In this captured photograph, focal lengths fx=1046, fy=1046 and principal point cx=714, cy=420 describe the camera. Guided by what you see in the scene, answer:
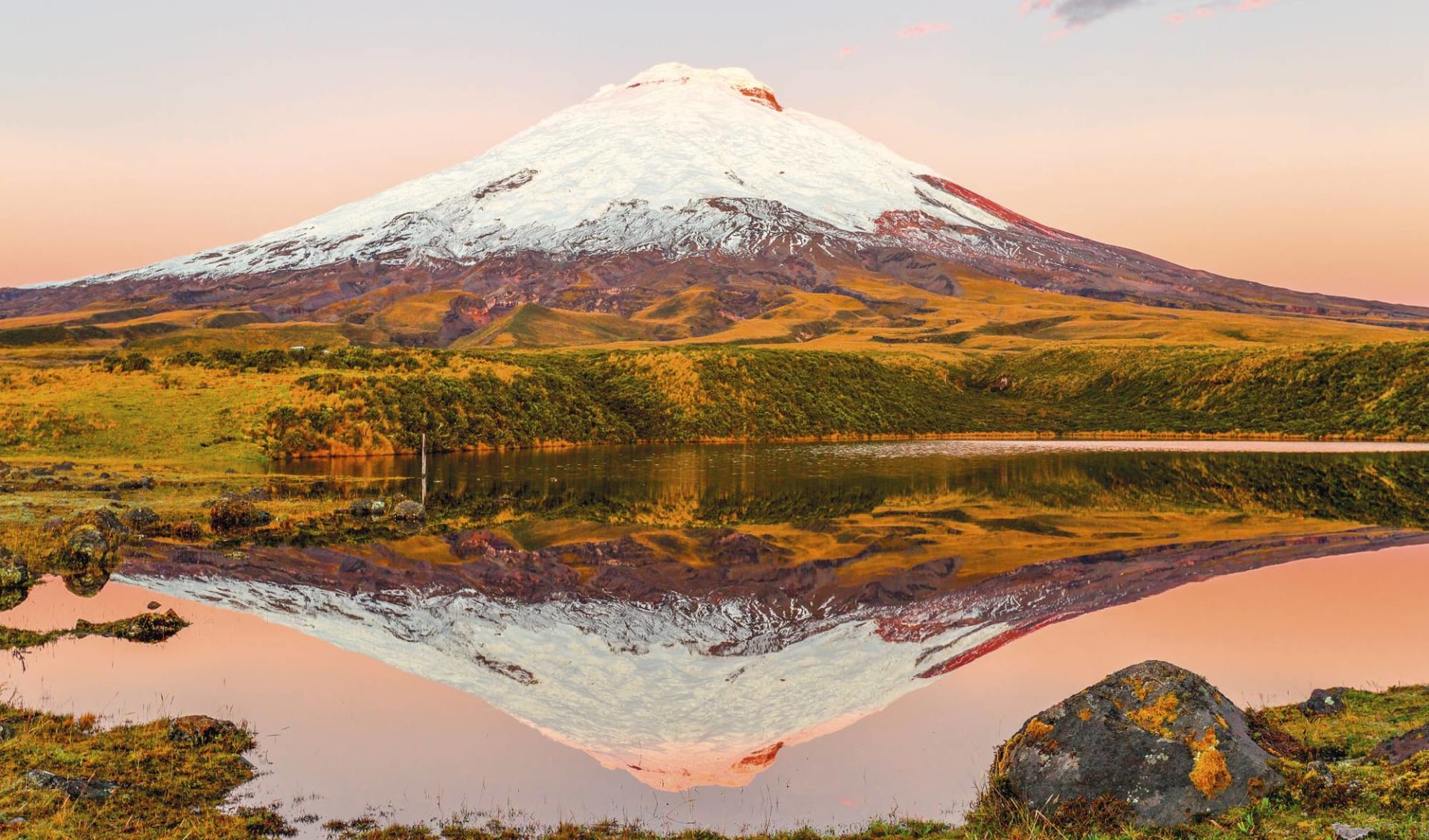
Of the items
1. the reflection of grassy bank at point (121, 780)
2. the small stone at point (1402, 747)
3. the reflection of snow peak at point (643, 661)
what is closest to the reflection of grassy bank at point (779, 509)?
the reflection of snow peak at point (643, 661)

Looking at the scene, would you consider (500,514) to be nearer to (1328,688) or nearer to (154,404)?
(1328,688)

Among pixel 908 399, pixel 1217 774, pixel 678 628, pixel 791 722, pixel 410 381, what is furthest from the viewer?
pixel 908 399

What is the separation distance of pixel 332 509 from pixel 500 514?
5.51 m

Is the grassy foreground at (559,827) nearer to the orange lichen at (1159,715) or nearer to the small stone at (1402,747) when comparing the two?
the small stone at (1402,747)

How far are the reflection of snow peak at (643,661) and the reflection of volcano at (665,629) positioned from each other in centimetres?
4

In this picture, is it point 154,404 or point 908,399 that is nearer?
point 154,404

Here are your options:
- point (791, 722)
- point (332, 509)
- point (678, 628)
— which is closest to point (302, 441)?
point (332, 509)

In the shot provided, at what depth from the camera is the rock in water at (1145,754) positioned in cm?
1022

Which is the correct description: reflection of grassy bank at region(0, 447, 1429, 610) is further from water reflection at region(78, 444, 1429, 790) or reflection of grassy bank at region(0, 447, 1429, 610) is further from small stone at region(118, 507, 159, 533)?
water reflection at region(78, 444, 1429, 790)

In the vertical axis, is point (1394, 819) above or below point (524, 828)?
above

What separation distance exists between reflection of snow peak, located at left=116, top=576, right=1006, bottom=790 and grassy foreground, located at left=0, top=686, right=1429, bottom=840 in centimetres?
259

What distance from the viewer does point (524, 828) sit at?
1090cm

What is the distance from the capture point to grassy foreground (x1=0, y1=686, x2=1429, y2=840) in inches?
384

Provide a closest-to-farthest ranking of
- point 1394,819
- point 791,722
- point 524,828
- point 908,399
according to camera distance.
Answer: point 1394,819
point 524,828
point 791,722
point 908,399
